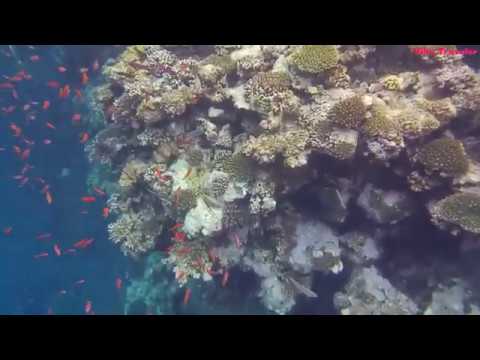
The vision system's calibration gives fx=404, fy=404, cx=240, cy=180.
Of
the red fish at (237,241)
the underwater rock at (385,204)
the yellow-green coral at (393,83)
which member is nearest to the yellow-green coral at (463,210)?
the underwater rock at (385,204)

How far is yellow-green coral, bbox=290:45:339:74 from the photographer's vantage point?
706 centimetres

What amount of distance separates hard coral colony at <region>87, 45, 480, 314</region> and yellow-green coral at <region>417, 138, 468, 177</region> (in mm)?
21

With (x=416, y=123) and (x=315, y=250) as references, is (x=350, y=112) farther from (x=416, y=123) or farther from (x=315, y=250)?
(x=315, y=250)

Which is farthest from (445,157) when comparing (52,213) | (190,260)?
(52,213)

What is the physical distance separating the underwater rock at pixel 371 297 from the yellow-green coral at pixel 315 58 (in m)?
4.10

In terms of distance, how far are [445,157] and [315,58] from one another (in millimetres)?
2754

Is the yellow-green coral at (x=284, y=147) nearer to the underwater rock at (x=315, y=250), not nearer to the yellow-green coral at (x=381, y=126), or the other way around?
the yellow-green coral at (x=381, y=126)

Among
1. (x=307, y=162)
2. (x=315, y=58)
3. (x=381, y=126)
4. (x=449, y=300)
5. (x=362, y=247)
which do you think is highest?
(x=315, y=58)

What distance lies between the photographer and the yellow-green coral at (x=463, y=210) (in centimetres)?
662

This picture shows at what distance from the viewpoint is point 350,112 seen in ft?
21.4

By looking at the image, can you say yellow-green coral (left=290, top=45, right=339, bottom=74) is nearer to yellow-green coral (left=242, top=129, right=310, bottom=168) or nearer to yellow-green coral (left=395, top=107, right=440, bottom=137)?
yellow-green coral (left=242, top=129, right=310, bottom=168)
